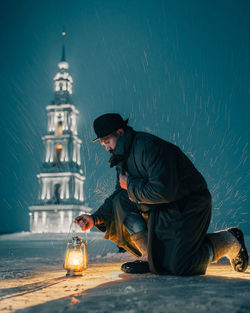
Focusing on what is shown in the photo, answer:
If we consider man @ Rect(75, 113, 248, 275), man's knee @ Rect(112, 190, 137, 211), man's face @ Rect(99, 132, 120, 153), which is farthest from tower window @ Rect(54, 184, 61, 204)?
man @ Rect(75, 113, 248, 275)

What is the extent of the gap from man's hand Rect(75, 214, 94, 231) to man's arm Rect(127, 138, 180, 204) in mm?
685

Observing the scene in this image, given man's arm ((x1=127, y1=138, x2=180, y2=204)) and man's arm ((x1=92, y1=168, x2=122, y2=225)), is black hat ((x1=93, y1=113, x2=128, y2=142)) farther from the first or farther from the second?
man's arm ((x1=92, y1=168, x2=122, y2=225))

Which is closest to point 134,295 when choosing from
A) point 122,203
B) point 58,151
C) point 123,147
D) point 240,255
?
point 122,203

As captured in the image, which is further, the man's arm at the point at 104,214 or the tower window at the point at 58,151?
the tower window at the point at 58,151

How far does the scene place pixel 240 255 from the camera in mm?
2975

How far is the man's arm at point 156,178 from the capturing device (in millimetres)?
2502

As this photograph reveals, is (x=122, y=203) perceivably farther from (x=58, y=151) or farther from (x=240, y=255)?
(x=58, y=151)

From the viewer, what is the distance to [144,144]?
106 inches

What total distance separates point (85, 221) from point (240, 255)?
58.7 inches

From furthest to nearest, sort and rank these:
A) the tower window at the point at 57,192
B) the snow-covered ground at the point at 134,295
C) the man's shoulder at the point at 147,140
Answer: the tower window at the point at 57,192 → the man's shoulder at the point at 147,140 → the snow-covered ground at the point at 134,295

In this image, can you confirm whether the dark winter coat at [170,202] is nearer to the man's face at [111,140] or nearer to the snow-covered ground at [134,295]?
the snow-covered ground at [134,295]

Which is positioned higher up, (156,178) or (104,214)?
(156,178)

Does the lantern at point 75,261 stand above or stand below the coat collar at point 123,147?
below

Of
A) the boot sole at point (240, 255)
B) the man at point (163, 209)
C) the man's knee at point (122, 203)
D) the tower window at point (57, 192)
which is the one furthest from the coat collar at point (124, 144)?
the tower window at point (57, 192)
